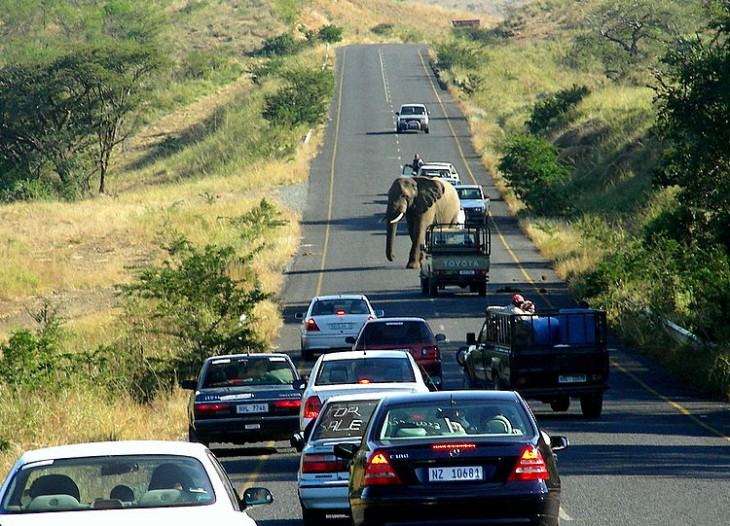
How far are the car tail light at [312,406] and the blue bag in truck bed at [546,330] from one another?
591 cm

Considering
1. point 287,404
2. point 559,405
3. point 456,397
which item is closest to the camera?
point 456,397

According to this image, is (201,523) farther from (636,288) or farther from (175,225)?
(175,225)

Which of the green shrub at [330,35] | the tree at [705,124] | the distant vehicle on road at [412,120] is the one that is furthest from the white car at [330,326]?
the green shrub at [330,35]

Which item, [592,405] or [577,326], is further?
[592,405]

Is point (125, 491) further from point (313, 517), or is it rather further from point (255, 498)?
point (313, 517)

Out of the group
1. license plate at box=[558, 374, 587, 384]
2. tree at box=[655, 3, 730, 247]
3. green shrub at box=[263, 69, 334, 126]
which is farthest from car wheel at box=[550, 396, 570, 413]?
green shrub at box=[263, 69, 334, 126]

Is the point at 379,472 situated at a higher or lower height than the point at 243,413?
higher

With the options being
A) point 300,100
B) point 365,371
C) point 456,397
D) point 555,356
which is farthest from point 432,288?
point 300,100

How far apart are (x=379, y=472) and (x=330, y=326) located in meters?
20.1

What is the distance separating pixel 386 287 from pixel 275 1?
119 meters

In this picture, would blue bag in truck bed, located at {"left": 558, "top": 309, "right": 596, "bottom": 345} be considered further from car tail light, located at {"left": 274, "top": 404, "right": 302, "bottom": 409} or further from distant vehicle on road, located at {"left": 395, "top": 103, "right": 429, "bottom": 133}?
distant vehicle on road, located at {"left": 395, "top": 103, "right": 429, "bottom": 133}

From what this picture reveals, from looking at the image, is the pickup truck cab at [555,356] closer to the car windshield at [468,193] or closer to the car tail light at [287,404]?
the car tail light at [287,404]

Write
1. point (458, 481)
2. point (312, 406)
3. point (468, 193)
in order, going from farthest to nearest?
point (468, 193) → point (312, 406) → point (458, 481)

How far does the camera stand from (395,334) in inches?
1079
